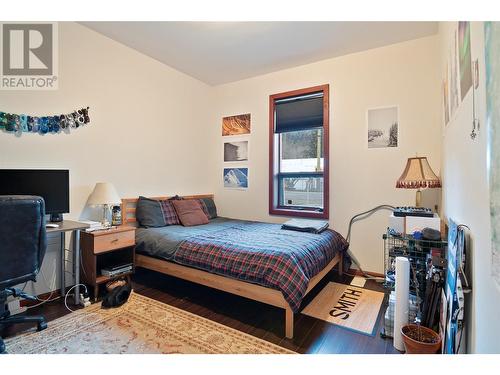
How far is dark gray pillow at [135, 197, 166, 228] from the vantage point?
298 cm

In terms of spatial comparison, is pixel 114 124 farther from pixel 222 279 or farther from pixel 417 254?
pixel 417 254

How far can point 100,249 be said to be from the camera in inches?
91.8

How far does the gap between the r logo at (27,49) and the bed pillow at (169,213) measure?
176cm

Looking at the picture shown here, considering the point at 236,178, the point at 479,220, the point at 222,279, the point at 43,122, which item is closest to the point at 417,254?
the point at 479,220

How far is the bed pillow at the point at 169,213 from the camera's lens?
315 cm

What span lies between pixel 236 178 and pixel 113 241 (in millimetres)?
2038

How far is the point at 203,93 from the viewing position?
13.5ft

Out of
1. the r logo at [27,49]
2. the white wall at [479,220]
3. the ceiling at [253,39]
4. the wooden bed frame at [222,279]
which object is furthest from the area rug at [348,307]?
the r logo at [27,49]

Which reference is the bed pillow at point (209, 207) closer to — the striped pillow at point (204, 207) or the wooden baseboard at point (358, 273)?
the striped pillow at point (204, 207)

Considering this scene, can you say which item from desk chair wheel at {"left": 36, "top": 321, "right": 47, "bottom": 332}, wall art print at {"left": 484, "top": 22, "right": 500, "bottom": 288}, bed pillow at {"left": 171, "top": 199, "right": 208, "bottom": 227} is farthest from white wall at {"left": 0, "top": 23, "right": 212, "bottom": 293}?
wall art print at {"left": 484, "top": 22, "right": 500, "bottom": 288}
